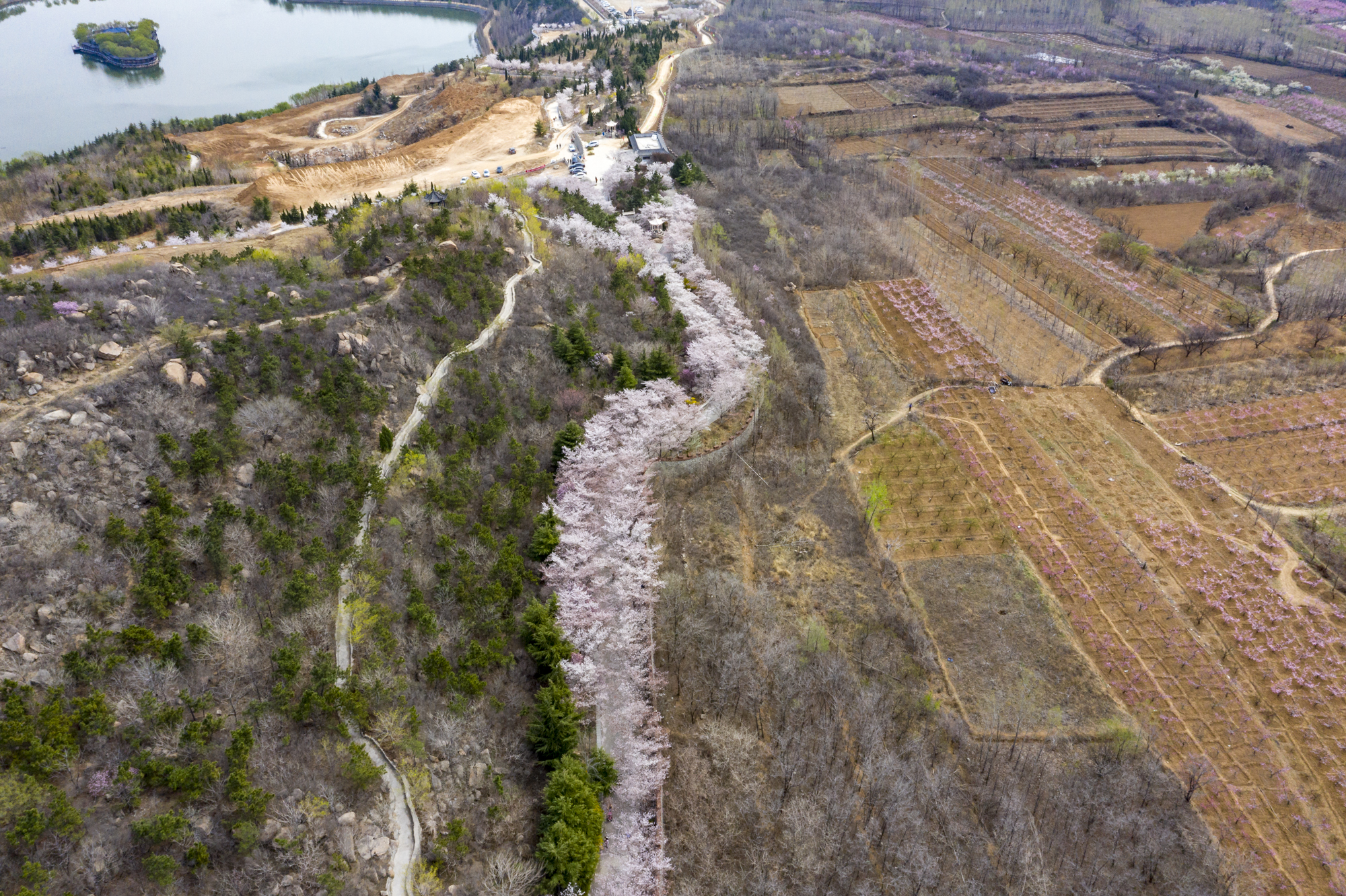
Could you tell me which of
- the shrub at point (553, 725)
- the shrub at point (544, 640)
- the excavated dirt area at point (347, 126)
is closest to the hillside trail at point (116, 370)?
the shrub at point (544, 640)

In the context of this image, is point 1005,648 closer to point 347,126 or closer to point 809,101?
point 347,126

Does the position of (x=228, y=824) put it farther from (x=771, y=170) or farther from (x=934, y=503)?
(x=771, y=170)

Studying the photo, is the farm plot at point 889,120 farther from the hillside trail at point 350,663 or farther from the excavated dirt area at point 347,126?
Answer: the hillside trail at point 350,663

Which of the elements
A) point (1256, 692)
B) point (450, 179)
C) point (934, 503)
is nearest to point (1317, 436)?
point (1256, 692)

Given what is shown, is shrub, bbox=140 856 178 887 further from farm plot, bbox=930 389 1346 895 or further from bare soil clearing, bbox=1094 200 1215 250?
bare soil clearing, bbox=1094 200 1215 250

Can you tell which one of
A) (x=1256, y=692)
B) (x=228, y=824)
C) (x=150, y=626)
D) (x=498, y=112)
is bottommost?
(x=1256, y=692)


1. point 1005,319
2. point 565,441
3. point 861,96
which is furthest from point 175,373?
point 861,96
